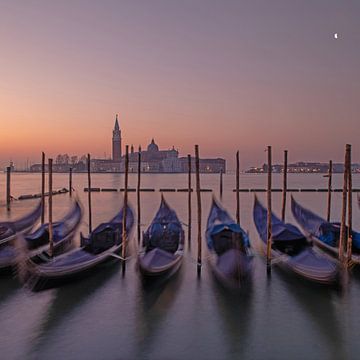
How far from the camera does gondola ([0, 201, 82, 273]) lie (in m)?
8.44

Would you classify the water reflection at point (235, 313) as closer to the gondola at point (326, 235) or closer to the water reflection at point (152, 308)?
the water reflection at point (152, 308)

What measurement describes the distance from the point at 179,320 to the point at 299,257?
3.12 m

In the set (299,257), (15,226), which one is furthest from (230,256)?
(15,226)

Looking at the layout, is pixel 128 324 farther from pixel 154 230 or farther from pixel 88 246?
pixel 154 230

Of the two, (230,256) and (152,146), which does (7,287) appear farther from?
(152,146)

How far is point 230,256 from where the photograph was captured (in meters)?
Answer: 7.87

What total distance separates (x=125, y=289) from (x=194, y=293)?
1.43 meters

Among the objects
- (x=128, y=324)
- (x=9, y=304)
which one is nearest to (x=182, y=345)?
(x=128, y=324)

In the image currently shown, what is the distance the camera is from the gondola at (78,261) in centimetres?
689

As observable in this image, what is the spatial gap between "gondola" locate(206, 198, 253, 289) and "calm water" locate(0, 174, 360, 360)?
0.95 feet

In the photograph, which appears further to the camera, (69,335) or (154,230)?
(154,230)

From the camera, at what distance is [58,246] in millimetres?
10414

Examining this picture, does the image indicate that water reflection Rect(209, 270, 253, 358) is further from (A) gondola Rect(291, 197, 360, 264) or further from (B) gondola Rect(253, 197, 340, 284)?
(A) gondola Rect(291, 197, 360, 264)

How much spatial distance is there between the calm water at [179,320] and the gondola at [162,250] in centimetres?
36
